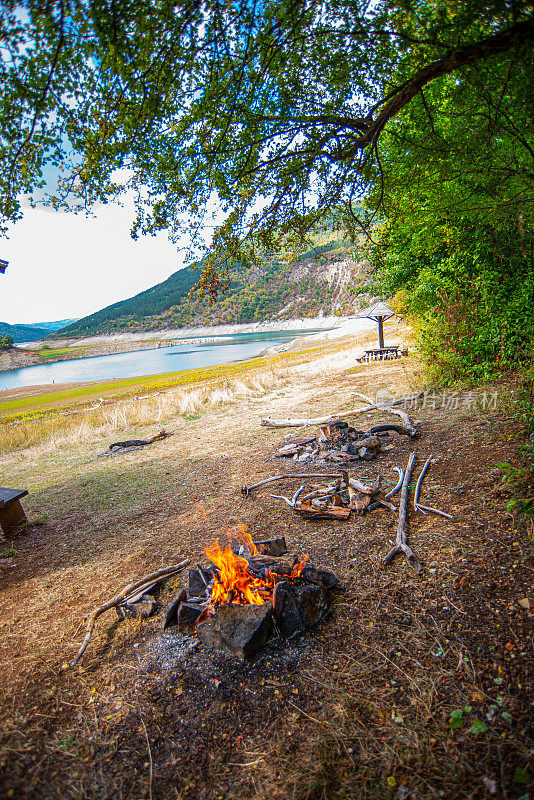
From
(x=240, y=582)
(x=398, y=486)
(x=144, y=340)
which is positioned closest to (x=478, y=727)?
(x=240, y=582)

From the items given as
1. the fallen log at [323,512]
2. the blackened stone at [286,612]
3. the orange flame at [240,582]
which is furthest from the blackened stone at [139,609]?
the fallen log at [323,512]

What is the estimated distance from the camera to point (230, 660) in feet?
9.79

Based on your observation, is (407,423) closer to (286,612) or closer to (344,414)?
(344,414)

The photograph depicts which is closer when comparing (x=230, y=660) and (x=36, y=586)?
(x=230, y=660)

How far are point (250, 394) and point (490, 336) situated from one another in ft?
32.6

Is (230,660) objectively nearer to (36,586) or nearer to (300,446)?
(36,586)

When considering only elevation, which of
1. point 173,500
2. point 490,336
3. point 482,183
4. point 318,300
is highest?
point 318,300

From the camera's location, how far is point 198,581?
148 inches

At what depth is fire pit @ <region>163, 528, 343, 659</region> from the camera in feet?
10.1

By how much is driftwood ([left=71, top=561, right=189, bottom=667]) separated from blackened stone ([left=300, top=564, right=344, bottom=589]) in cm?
163

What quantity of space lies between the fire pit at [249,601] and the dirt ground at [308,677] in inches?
5.2

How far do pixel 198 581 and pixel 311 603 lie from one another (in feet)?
3.90

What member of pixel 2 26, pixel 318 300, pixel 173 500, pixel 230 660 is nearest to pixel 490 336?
pixel 173 500

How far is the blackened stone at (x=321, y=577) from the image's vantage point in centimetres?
352
